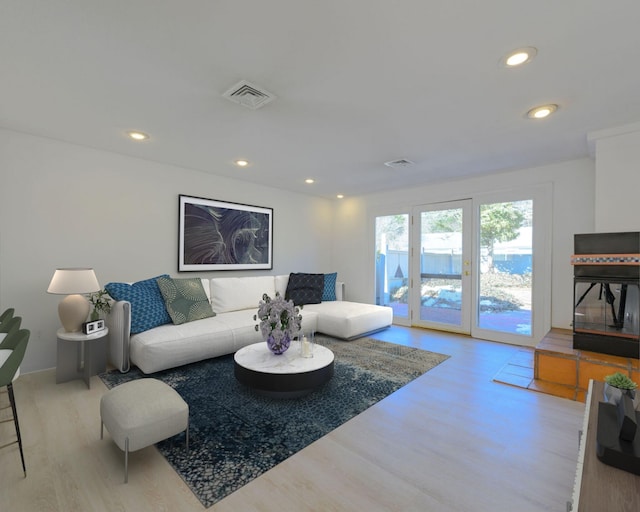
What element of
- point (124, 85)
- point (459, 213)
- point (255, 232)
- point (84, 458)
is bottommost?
point (84, 458)

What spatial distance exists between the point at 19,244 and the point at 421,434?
3.97m

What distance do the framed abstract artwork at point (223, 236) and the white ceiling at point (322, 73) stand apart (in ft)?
3.48

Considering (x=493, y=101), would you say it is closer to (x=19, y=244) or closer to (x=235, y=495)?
(x=235, y=495)

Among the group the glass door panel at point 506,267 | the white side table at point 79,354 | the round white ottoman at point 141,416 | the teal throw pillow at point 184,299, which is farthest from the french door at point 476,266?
the white side table at point 79,354

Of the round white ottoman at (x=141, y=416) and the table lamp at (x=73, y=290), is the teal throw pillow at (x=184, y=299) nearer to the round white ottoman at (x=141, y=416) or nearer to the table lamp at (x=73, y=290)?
the table lamp at (x=73, y=290)

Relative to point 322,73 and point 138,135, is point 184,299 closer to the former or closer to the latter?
point 138,135

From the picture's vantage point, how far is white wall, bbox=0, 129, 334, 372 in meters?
2.97

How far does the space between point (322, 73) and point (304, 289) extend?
3443 millimetres

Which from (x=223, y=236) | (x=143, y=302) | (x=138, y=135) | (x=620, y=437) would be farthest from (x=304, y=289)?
(x=620, y=437)

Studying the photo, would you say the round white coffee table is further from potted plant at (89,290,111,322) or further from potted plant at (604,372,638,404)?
potted plant at (604,372,638,404)

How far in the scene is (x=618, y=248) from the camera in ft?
8.95

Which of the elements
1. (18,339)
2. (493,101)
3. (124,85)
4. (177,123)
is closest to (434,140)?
(493,101)

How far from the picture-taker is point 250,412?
2287mm

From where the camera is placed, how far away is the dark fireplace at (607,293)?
8.80ft
